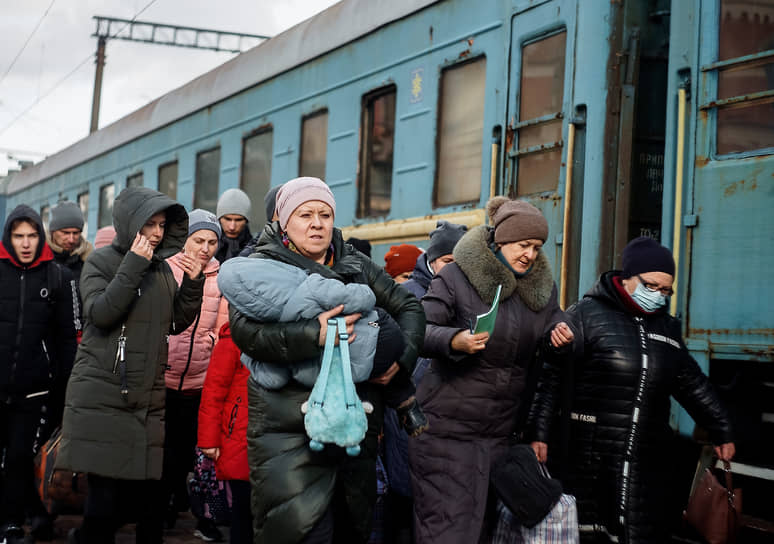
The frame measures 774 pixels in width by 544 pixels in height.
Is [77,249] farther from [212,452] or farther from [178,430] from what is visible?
[212,452]

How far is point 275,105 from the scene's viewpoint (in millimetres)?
8914

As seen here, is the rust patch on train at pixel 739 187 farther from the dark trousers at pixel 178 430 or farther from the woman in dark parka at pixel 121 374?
the dark trousers at pixel 178 430

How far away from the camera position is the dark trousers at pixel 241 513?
3.84m

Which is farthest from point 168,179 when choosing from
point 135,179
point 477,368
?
point 477,368

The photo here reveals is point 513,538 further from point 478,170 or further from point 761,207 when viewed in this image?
point 478,170

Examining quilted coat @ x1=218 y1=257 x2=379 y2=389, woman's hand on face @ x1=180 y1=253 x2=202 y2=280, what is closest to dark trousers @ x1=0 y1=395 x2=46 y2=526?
woman's hand on face @ x1=180 y1=253 x2=202 y2=280

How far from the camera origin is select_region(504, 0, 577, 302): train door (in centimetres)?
551

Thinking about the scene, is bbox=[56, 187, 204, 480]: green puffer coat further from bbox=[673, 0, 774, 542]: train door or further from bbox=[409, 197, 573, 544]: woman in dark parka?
bbox=[673, 0, 774, 542]: train door

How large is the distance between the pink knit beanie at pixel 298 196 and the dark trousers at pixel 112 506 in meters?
1.52

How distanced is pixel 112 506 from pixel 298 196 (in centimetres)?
169

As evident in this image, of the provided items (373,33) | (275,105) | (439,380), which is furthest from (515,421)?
(275,105)

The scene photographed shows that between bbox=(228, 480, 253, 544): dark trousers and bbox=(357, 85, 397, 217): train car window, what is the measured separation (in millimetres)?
3668

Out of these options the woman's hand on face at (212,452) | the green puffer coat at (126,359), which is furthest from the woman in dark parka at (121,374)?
the woman's hand on face at (212,452)

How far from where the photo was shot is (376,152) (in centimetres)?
740
